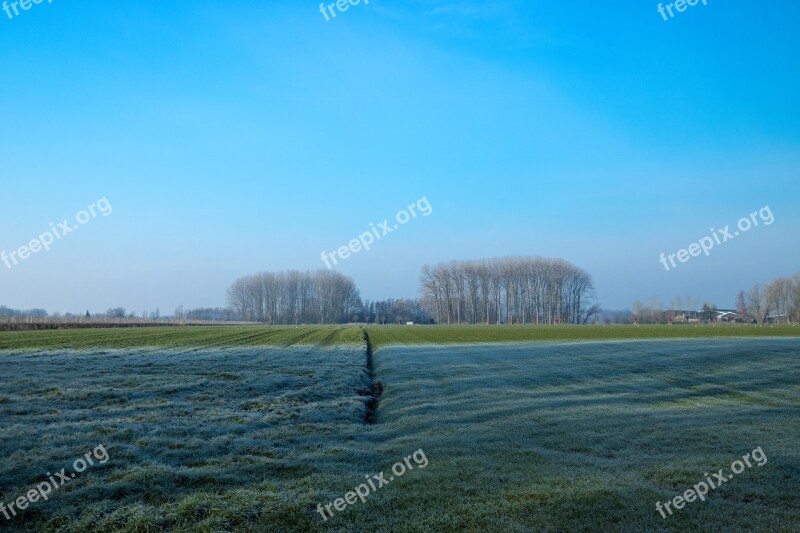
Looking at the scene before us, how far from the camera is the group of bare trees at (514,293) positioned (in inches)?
6885

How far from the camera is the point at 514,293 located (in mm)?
175375

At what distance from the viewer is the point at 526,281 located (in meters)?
176

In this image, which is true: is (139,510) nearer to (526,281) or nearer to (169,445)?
(169,445)

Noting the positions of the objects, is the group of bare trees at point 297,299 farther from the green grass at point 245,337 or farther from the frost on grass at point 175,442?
the frost on grass at point 175,442

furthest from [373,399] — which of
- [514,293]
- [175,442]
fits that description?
[514,293]

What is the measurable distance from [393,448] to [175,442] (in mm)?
4928

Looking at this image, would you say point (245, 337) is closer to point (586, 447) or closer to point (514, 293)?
point (586, 447)

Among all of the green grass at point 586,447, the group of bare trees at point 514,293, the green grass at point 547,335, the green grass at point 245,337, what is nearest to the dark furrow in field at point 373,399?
the green grass at point 586,447

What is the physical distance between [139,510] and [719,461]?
35.8 ft

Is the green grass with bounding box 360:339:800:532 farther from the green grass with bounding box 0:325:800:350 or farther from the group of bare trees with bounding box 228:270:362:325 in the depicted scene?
the group of bare trees with bounding box 228:270:362:325

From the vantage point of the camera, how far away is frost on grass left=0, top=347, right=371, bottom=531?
8125 mm

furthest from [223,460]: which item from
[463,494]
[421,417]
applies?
[421,417]

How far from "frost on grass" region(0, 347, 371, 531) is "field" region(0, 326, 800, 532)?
5cm

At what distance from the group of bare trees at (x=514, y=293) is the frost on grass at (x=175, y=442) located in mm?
155155
